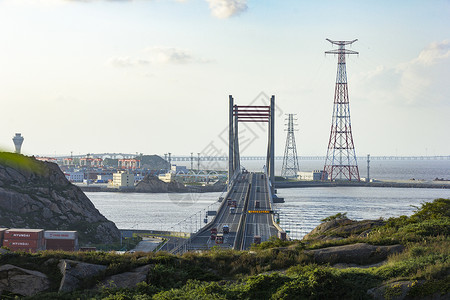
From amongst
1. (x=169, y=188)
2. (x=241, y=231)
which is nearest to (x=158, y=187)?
(x=169, y=188)

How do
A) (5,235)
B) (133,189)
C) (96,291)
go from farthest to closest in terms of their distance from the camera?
(133,189) < (5,235) < (96,291)

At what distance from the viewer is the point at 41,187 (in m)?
63.1

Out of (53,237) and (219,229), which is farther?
A: (219,229)

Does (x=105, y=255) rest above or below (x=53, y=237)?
above

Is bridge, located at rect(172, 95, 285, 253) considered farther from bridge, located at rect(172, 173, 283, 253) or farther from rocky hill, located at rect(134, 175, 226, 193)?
rocky hill, located at rect(134, 175, 226, 193)

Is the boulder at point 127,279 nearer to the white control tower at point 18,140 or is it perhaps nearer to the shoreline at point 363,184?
the shoreline at point 363,184

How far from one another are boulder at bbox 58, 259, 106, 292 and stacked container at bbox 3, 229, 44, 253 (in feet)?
93.6

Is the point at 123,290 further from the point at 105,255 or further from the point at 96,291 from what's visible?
Result: the point at 105,255

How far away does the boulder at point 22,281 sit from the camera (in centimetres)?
1381

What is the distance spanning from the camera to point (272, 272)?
47.2 ft

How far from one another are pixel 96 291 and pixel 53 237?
34.1 metres

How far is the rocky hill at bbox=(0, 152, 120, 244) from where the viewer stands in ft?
186

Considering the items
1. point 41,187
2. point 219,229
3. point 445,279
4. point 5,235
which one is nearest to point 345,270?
point 445,279

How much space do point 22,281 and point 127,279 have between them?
102 inches
